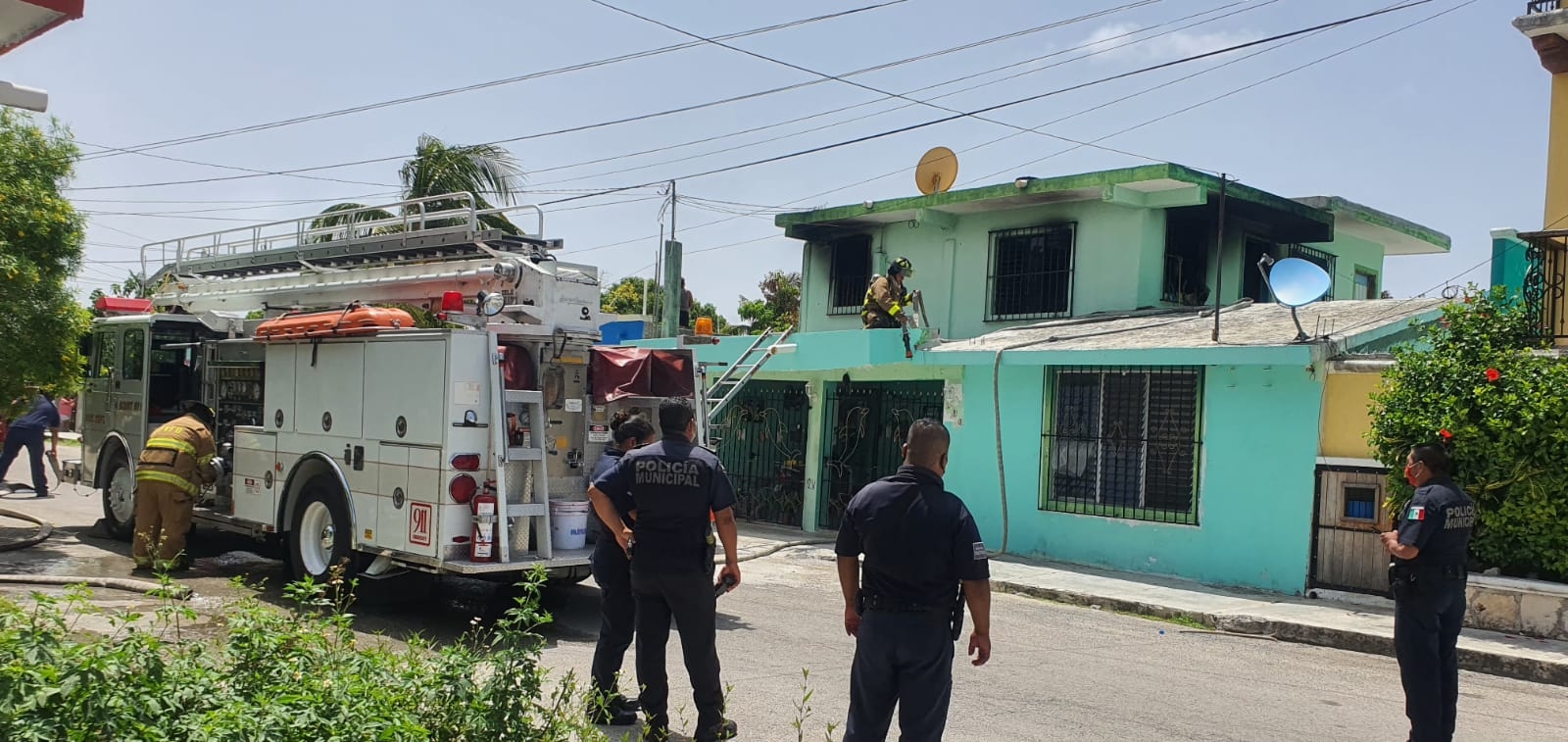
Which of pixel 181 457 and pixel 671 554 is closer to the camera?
pixel 671 554

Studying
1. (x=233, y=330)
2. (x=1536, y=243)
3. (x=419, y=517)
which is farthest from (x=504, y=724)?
(x=1536, y=243)

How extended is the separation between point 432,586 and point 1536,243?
35.4 ft

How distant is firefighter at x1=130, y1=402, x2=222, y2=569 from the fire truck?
312mm

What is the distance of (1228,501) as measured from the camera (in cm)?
→ 1213

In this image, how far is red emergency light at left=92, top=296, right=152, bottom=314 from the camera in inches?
523

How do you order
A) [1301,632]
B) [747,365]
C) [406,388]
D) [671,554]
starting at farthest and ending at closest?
[747,365] → [1301,632] → [406,388] → [671,554]

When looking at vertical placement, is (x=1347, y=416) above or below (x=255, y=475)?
above

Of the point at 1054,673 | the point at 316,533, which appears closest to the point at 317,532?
the point at 316,533

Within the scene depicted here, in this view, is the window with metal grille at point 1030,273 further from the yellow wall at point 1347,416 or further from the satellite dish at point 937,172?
the yellow wall at point 1347,416

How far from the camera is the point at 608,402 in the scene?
29.9 feet

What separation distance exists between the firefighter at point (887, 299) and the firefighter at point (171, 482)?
808cm

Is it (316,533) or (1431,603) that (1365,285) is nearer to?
(1431,603)

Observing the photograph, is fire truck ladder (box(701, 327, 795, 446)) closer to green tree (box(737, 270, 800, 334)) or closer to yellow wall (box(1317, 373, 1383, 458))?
yellow wall (box(1317, 373, 1383, 458))

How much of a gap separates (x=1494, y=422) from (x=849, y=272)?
10.5 m
